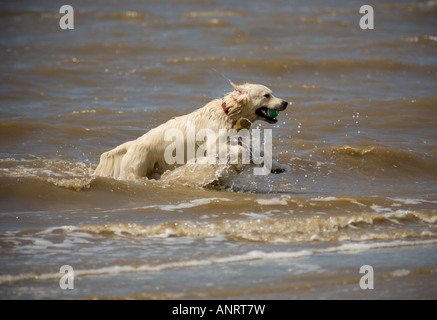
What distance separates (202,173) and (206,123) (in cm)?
74

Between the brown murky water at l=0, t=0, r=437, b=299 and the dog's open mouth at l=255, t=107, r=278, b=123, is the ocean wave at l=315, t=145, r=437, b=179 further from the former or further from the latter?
the dog's open mouth at l=255, t=107, r=278, b=123

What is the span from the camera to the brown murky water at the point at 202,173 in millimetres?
7344

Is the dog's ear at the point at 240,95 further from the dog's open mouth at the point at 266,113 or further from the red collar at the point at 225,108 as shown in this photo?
the dog's open mouth at the point at 266,113

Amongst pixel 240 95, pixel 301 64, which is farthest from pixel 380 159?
pixel 301 64

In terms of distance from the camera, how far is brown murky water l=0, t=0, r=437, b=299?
7.34m

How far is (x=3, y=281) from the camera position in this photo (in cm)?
702

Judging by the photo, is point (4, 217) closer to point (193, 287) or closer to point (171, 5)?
point (193, 287)

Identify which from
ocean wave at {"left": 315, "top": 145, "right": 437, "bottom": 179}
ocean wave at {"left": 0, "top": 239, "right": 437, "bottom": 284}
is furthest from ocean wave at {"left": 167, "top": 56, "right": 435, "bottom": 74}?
ocean wave at {"left": 0, "top": 239, "right": 437, "bottom": 284}

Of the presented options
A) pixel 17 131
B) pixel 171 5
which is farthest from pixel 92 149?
pixel 171 5

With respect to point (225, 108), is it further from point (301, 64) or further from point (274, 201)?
point (301, 64)

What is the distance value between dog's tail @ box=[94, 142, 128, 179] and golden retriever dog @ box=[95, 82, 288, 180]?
98 millimetres

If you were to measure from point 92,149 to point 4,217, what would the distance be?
4.45m

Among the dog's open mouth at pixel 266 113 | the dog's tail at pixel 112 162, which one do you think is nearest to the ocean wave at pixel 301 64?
the dog's open mouth at pixel 266 113

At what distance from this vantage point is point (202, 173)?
34.8 feet
